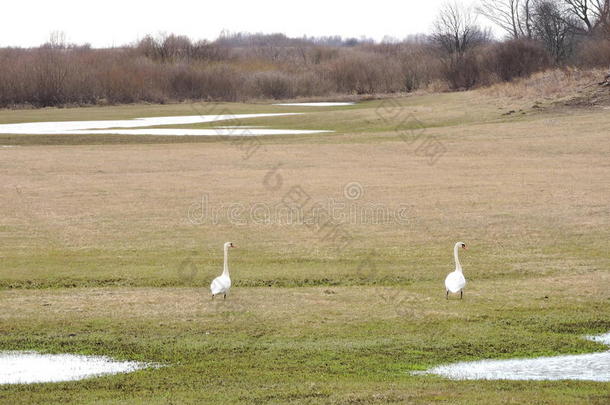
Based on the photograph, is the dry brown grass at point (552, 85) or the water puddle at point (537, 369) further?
the dry brown grass at point (552, 85)

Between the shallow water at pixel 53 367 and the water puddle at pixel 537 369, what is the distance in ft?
13.8

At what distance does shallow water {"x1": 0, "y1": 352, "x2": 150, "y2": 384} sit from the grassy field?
35 centimetres

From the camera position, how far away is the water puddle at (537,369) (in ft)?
40.7

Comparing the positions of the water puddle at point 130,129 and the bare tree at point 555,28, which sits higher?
the bare tree at point 555,28

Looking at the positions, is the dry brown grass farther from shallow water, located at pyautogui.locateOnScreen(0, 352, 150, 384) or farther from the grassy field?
shallow water, located at pyautogui.locateOnScreen(0, 352, 150, 384)

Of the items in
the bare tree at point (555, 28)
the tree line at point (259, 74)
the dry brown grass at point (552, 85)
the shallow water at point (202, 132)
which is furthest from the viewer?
the bare tree at point (555, 28)

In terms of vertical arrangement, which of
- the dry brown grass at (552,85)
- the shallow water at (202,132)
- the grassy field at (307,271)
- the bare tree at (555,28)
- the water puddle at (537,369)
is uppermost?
the bare tree at (555,28)

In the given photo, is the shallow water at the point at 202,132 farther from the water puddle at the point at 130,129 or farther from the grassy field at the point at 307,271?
the grassy field at the point at 307,271

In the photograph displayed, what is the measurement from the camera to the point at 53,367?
42.8 feet

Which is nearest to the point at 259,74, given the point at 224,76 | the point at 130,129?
the point at 224,76

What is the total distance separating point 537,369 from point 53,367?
648cm

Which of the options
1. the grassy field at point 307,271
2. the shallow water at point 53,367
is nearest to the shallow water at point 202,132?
the grassy field at point 307,271

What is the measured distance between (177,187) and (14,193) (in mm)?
5503

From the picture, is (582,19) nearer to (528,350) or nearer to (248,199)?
(248,199)
